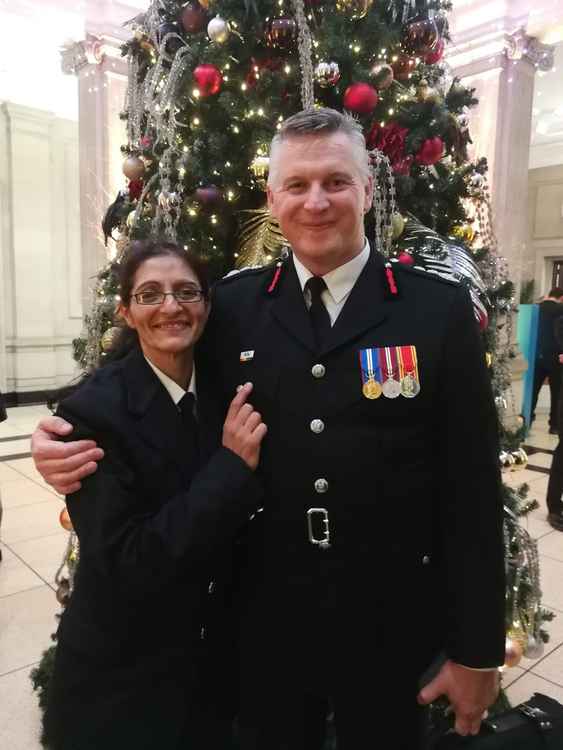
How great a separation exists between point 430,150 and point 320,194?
43.8 inches

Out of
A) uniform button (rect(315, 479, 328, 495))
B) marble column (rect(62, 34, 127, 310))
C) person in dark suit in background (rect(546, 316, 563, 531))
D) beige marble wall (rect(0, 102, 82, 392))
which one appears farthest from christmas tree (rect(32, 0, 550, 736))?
beige marble wall (rect(0, 102, 82, 392))

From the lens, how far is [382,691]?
3.65ft

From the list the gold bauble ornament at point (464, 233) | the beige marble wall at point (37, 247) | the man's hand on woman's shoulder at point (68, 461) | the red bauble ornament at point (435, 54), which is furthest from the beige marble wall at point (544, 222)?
the man's hand on woman's shoulder at point (68, 461)

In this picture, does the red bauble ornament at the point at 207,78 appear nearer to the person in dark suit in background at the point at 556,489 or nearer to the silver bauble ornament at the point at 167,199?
the silver bauble ornament at the point at 167,199

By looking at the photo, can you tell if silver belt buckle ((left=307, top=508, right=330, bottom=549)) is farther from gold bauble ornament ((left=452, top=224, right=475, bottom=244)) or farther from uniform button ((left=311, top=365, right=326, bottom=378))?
gold bauble ornament ((left=452, top=224, right=475, bottom=244))

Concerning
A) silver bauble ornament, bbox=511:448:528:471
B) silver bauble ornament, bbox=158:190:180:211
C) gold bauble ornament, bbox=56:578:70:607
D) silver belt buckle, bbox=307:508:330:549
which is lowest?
gold bauble ornament, bbox=56:578:70:607

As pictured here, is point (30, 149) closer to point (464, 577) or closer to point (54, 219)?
point (54, 219)

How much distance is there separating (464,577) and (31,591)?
2455 mm

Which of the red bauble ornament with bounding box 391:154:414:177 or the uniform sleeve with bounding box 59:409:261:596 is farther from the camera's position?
the red bauble ornament with bounding box 391:154:414:177

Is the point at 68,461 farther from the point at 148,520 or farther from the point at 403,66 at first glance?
the point at 403,66

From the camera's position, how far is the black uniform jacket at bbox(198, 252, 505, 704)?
40.5 inches

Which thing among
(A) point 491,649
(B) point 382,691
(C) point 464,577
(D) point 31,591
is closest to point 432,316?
(C) point 464,577

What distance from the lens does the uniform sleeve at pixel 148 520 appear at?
0.94 metres

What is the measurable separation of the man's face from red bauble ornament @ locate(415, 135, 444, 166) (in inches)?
39.4
